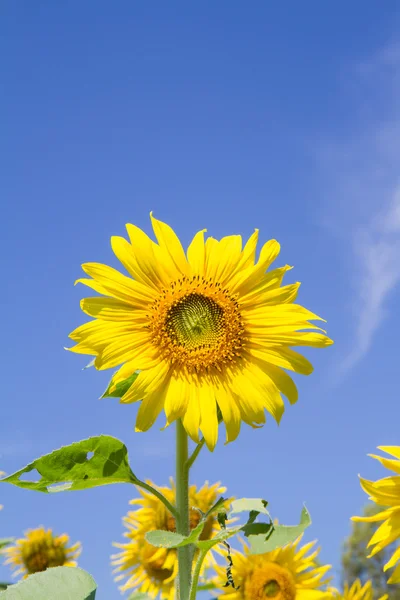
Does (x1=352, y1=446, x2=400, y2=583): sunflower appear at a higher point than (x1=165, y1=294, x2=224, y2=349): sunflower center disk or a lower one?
lower

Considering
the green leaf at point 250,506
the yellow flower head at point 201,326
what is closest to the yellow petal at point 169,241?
the yellow flower head at point 201,326

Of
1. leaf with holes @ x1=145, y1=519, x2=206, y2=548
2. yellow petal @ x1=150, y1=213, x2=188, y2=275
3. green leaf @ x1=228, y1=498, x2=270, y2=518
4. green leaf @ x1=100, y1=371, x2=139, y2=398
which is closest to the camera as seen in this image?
leaf with holes @ x1=145, y1=519, x2=206, y2=548

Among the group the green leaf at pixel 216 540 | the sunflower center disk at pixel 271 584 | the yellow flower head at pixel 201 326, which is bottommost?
the green leaf at pixel 216 540

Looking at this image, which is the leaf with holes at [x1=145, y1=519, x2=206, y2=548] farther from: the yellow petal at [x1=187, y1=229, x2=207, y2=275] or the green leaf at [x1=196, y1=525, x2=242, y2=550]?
the yellow petal at [x1=187, y1=229, x2=207, y2=275]

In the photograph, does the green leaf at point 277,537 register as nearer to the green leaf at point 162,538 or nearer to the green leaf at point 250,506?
the green leaf at point 250,506

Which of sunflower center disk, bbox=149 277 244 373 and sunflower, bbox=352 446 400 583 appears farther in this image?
sunflower center disk, bbox=149 277 244 373

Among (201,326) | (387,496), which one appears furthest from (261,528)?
(201,326)

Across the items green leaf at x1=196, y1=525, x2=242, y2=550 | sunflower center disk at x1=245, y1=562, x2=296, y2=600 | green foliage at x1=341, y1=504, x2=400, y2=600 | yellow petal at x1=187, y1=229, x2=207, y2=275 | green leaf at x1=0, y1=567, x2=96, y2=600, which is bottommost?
green leaf at x1=0, y1=567, x2=96, y2=600

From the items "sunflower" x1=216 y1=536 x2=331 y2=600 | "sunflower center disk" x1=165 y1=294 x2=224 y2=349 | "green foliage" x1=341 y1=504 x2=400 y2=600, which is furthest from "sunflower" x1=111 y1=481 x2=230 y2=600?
"green foliage" x1=341 y1=504 x2=400 y2=600
